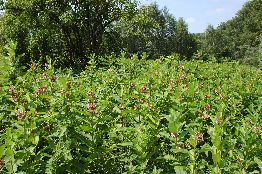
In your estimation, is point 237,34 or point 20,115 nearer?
point 20,115

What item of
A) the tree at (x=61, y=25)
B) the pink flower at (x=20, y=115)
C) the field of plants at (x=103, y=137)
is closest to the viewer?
the field of plants at (x=103, y=137)

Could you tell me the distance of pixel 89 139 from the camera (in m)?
4.65

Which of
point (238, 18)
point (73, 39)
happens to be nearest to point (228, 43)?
point (238, 18)

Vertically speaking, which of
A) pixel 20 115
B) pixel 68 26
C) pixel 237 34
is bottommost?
pixel 20 115

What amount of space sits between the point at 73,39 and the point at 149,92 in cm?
2901

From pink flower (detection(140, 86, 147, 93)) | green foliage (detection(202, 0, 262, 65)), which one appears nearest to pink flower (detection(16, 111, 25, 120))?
pink flower (detection(140, 86, 147, 93))

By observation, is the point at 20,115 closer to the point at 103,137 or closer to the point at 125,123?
the point at 103,137

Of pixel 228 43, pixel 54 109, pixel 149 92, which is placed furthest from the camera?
pixel 228 43

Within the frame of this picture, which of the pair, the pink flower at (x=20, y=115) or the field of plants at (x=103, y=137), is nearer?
the field of plants at (x=103, y=137)

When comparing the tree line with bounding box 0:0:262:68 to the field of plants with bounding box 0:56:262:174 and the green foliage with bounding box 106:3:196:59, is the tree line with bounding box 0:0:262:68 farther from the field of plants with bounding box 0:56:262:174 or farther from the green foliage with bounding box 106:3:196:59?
the green foliage with bounding box 106:3:196:59

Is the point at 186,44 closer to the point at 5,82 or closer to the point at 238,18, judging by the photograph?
the point at 238,18

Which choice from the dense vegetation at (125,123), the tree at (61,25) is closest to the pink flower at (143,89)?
the dense vegetation at (125,123)

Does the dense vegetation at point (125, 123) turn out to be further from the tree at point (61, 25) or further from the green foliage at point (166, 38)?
the green foliage at point (166, 38)

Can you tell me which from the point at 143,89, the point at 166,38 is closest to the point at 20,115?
the point at 143,89
